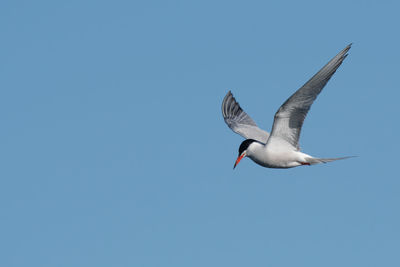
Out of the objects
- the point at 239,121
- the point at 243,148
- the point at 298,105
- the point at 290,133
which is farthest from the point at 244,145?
the point at 239,121

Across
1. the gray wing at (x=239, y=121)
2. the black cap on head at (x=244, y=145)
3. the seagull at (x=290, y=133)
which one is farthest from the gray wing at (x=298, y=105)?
the gray wing at (x=239, y=121)

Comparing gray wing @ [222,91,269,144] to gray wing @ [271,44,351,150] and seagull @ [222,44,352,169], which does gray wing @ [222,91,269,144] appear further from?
gray wing @ [271,44,351,150]

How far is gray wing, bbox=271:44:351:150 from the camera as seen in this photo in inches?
458

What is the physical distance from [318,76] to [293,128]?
173 cm

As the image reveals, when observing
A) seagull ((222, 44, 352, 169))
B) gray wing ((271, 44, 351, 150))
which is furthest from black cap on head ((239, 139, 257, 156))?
gray wing ((271, 44, 351, 150))

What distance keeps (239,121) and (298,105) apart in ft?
16.3

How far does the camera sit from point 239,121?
17344 mm

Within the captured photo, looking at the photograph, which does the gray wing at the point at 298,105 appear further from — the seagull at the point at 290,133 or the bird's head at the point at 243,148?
the bird's head at the point at 243,148

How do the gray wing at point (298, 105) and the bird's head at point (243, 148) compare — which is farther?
the bird's head at point (243, 148)

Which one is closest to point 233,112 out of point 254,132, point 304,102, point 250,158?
point 254,132

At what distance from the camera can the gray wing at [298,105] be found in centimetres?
1164

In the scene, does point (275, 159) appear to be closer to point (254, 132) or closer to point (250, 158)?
point (250, 158)

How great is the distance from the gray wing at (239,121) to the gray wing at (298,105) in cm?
232

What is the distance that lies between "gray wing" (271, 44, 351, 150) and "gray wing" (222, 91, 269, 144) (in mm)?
2316
